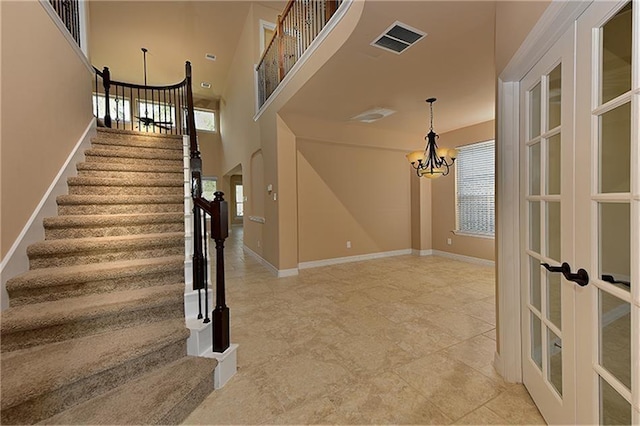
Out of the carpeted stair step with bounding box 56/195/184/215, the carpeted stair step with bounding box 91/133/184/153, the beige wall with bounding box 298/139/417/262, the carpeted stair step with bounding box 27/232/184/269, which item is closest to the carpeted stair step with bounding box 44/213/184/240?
the carpeted stair step with bounding box 27/232/184/269

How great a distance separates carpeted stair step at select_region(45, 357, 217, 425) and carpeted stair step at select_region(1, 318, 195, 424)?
3 cm

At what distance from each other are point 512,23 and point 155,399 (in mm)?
2838

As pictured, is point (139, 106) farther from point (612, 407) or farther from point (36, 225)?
point (612, 407)

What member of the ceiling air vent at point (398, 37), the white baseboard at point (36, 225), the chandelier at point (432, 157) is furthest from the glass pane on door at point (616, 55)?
the white baseboard at point (36, 225)

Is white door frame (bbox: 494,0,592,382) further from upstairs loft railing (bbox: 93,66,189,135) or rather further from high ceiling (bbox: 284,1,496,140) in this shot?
upstairs loft railing (bbox: 93,66,189,135)

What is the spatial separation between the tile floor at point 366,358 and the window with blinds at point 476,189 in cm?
152

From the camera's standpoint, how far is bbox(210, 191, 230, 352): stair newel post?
5.92ft

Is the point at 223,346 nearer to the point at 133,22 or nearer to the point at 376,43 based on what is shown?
the point at 376,43

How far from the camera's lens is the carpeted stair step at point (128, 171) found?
3.22 meters

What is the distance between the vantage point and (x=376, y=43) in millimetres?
2395

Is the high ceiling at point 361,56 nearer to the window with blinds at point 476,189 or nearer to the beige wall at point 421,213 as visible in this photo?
the window with blinds at point 476,189

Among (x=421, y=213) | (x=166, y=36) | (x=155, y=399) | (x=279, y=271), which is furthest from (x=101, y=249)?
(x=166, y=36)

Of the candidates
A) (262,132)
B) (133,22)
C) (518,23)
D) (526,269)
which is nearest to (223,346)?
(526,269)

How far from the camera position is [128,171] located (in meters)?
3.51
